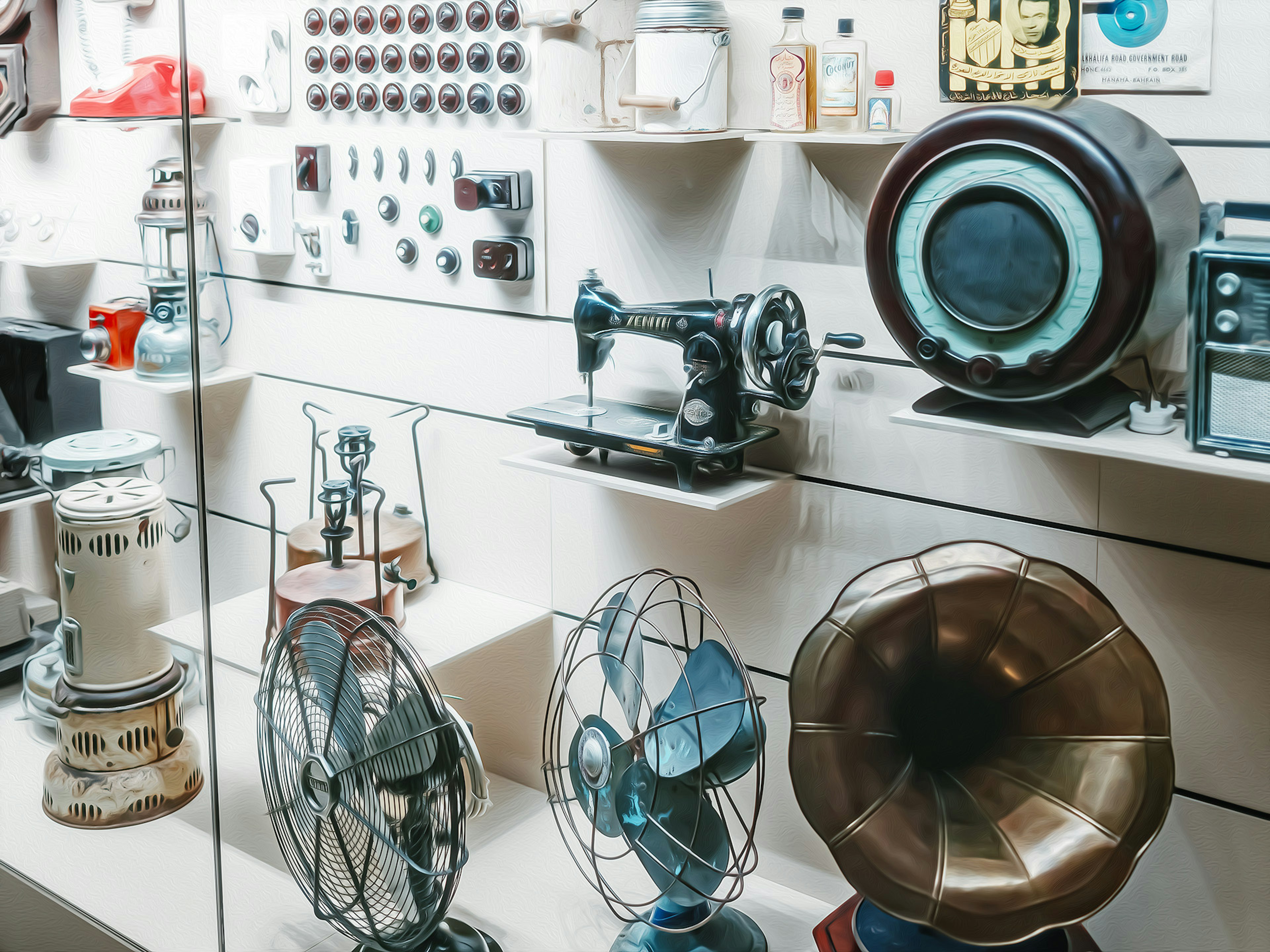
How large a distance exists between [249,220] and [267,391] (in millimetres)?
297

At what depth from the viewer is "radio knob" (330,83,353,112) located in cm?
192

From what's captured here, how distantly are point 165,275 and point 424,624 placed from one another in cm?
67

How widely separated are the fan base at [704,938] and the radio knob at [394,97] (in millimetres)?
1271

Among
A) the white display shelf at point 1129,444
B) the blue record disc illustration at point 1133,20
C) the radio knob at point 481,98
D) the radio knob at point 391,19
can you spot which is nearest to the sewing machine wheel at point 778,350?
the white display shelf at point 1129,444

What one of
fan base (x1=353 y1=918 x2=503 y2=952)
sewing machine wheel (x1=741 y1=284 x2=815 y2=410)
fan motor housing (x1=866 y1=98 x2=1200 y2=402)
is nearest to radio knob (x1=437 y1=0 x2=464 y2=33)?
sewing machine wheel (x1=741 y1=284 x2=815 y2=410)

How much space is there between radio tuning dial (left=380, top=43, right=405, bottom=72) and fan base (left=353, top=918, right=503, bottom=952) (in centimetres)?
128

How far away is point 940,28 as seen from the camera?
131 centimetres

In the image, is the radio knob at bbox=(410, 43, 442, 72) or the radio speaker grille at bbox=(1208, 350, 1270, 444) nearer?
the radio speaker grille at bbox=(1208, 350, 1270, 444)

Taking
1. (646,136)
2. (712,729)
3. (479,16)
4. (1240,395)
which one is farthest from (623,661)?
(479,16)

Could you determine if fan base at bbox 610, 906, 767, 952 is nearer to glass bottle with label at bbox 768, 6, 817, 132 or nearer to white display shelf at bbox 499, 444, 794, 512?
white display shelf at bbox 499, 444, 794, 512

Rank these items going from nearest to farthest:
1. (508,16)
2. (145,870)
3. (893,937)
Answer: (893,937) < (508,16) < (145,870)

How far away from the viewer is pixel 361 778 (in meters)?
1.58

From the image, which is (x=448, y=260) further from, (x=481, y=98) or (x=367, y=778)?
(x=367, y=778)

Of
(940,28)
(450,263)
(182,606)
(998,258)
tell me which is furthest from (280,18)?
(998,258)
